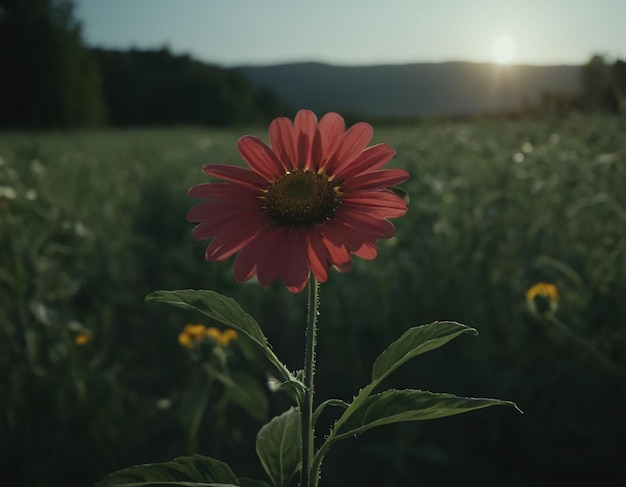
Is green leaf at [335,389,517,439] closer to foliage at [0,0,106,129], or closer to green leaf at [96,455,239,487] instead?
green leaf at [96,455,239,487]

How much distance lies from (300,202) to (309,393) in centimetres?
22

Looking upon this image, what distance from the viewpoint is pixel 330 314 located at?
2.74m

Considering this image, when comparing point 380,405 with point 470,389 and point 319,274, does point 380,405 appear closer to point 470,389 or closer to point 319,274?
point 319,274

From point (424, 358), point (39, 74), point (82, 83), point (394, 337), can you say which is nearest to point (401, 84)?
point (82, 83)

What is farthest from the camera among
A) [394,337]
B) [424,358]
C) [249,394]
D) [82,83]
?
[82,83]

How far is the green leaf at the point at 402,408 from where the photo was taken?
73 cm

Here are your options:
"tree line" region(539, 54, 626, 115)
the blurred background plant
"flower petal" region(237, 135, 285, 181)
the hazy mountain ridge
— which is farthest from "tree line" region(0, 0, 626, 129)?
"flower petal" region(237, 135, 285, 181)

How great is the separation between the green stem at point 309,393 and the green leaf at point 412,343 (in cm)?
7

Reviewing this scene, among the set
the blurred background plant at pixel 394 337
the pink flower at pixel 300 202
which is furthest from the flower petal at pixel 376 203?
the blurred background plant at pixel 394 337

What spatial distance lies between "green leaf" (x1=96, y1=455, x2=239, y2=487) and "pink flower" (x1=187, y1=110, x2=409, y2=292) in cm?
20

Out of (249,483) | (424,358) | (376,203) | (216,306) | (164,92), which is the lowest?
(424,358)

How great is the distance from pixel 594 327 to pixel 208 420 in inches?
50.2

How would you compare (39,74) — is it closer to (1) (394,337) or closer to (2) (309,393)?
(1) (394,337)

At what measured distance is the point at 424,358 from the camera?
2.23 meters
